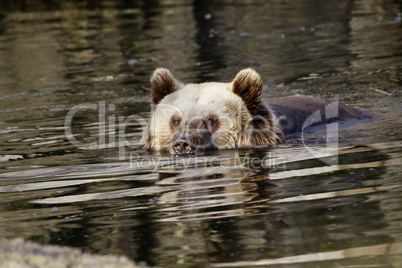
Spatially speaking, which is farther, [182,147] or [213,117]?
[213,117]

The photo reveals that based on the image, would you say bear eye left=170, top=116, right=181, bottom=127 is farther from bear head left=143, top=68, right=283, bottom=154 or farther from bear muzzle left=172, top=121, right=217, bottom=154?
bear muzzle left=172, top=121, right=217, bottom=154

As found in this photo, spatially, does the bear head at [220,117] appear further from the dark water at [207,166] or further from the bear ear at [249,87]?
the dark water at [207,166]

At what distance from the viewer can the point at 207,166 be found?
20.6 ft

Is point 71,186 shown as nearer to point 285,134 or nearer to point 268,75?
point 285,134

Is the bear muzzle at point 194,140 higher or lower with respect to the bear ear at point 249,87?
lower

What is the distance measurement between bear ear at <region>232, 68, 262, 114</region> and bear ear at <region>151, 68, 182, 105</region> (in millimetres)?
774

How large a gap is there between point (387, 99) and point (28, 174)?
573 centimetres

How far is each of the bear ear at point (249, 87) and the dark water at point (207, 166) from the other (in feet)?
2.02

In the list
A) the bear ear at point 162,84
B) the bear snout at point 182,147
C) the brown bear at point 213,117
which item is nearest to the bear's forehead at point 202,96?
the brown bear at point 213,117

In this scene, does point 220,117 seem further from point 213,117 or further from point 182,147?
point 182,147

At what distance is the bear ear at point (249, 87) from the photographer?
728 centimetres

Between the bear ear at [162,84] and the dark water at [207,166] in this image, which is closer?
the dark water at [207,166]

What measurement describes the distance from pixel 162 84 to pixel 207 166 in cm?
179

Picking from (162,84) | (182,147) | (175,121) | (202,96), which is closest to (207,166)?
(182,147)
